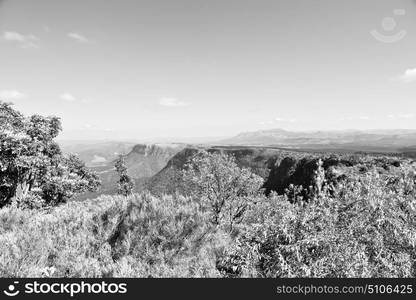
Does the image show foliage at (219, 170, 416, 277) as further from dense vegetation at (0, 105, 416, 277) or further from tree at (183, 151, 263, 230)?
tree at (183, 151, 263, 230)

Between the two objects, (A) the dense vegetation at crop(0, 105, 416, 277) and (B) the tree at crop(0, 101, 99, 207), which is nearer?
(A) the dense vegetation at crop(0, 105, 416, 277)

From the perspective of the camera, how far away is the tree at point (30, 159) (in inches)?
910

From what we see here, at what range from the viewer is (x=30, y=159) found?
23422mm

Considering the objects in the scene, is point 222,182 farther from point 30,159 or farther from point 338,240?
point 338,240

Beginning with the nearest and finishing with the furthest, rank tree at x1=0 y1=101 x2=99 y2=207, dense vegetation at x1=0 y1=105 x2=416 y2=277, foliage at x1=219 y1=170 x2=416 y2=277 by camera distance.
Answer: foliage at x1=219 y1=170 x2=416 y2=277
dense vegetation at x1=0 y1=105 x2=416 y2=277
tree at x1=0 y1=101 x2=99 y2=207

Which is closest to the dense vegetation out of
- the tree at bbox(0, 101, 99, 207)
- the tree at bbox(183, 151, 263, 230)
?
the tree at bbox(183, 151, 263, 230)

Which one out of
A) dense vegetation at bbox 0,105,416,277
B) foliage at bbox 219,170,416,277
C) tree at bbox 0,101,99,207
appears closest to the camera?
foliage at bbox 219,170,416,277

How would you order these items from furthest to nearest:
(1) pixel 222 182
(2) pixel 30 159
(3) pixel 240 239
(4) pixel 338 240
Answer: (1) pixel 222 182
(2) pixel 30 159
(3) pixel 240 239
(4) pixel 338 240

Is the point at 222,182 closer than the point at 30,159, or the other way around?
the point at 30,159

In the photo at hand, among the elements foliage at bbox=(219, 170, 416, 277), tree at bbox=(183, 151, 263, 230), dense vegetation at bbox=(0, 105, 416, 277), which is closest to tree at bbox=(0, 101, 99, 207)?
tree at bbox=(183, 151, 263, 230)

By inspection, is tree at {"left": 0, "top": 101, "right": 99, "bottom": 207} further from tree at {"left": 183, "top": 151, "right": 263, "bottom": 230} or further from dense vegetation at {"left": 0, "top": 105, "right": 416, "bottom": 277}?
dense vegetation at {"left": 0, "top": 105, "right": 416, "bottom": 277}

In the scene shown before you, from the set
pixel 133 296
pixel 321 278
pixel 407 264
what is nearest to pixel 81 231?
pixel 133 296

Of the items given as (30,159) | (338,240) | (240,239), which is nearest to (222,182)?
(30,159)

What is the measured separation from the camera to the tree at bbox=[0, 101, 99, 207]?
23.1m
